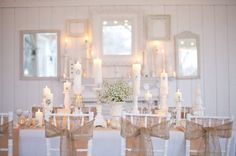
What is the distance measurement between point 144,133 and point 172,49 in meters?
3.24

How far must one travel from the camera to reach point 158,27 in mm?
5488

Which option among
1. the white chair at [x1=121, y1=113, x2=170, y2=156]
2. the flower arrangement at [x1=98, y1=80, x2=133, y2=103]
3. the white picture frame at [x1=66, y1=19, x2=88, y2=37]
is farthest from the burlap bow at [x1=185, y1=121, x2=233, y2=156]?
the white picture frame at [x1=66, y1=19, x2=88, y2=37]

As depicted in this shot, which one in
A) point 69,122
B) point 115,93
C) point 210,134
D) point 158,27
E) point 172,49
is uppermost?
point 158,27

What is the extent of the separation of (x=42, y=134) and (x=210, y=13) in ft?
12.9

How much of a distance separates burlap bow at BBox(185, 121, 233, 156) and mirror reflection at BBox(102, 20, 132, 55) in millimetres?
3020

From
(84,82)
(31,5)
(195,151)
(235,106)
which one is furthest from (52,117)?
(235,106)

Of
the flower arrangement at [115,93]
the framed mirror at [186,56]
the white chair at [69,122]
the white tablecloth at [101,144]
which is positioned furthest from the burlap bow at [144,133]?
the framed mirror at [186,56]

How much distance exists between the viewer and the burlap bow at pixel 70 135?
2.46 metres

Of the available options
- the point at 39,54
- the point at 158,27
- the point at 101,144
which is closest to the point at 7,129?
the point at 101,144

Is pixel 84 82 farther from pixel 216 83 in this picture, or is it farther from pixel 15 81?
pixel 216 83

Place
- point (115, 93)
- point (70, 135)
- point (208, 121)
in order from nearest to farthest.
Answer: point (70, 135), point (208, 121), point (115, 93)

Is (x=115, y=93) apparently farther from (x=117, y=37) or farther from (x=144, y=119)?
(x=117, y=37)

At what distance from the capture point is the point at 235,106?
5508mm

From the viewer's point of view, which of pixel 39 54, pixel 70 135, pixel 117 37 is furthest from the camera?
pixel 39 54
